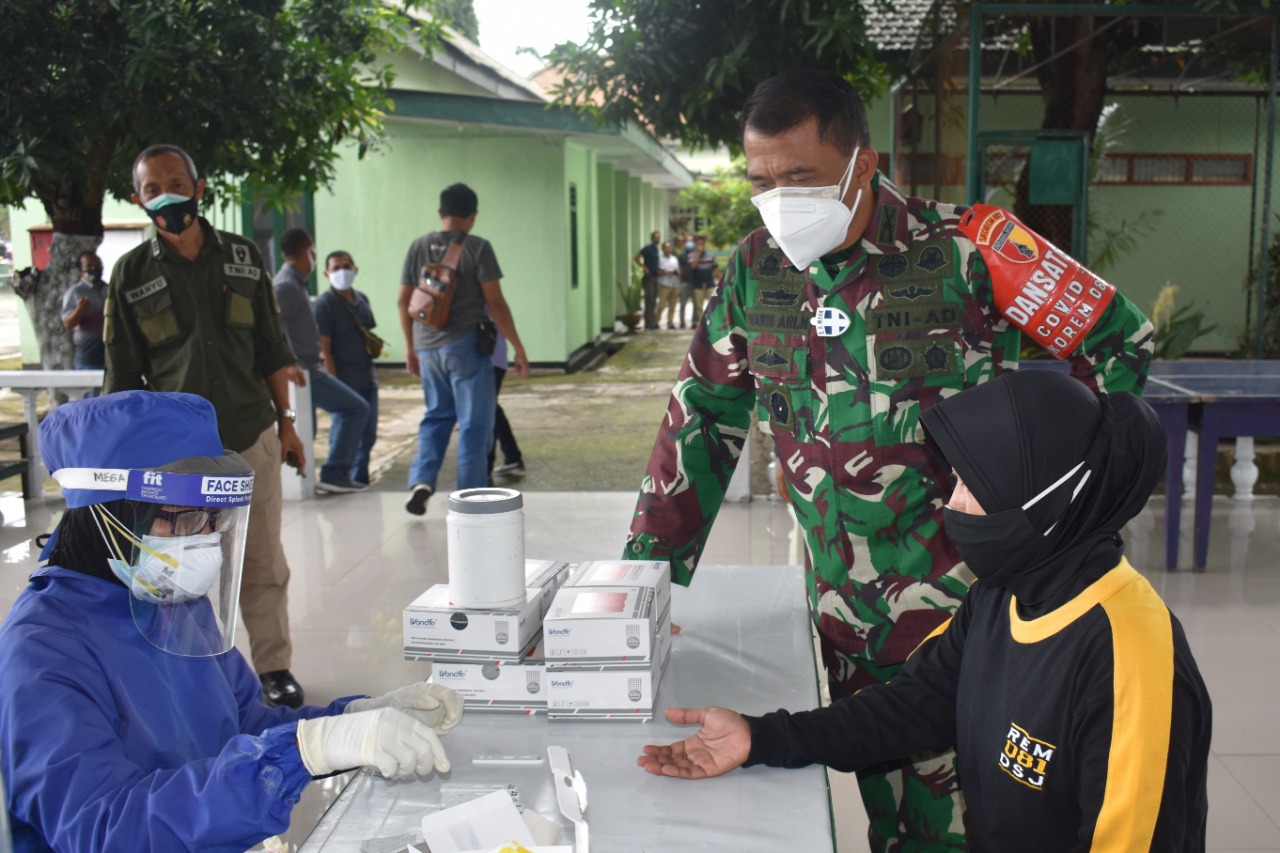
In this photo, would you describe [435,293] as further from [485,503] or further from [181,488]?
[181,488]

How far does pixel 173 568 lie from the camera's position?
179cm

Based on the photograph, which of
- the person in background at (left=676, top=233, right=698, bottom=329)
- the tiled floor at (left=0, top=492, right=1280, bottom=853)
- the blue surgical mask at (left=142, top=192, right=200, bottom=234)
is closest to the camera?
the tiled floor at (left=0, top=492, right=1280, bottom=853)

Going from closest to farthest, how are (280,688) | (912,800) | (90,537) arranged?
(90,537), (912,800), (280,688)

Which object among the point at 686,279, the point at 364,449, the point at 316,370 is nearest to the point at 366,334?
the point at 316,370

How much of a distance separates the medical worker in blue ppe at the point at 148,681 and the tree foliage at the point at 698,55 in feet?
17.2

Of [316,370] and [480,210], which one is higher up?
[480,210]

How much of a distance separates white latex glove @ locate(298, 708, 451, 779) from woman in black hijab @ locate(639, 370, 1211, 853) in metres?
0.40

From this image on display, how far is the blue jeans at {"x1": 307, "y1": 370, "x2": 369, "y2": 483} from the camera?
7195 mm

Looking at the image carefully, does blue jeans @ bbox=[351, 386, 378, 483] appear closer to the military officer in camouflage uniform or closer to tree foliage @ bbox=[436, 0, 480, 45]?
the military officer in camouflage uniform

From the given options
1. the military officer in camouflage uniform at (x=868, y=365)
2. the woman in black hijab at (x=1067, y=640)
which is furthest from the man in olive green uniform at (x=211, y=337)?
the woman in black hijab at (x=1067, y=640)

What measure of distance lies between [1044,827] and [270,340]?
3.17 metres

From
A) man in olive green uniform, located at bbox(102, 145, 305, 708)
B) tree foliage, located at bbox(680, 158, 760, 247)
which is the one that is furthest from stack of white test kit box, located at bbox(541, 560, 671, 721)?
tree foliage, located at bbox(680, 158, 760, 247)

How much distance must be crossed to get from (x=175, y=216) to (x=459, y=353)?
2654 millimetres

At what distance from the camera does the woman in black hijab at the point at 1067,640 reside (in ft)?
4.71
